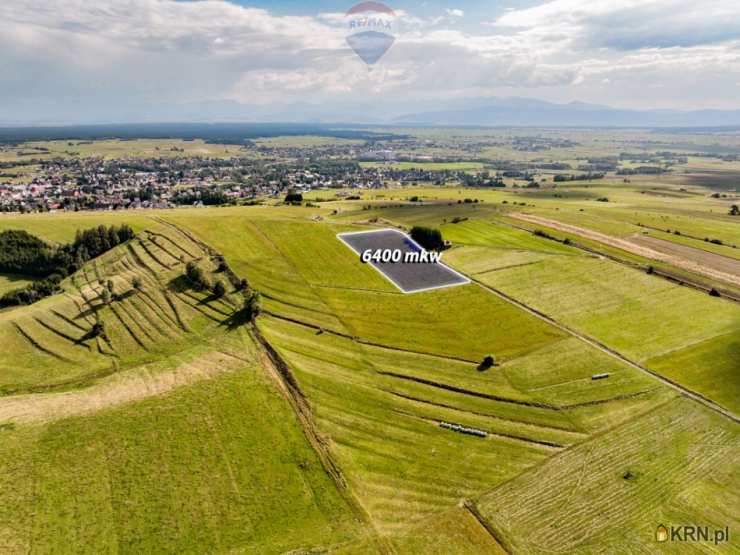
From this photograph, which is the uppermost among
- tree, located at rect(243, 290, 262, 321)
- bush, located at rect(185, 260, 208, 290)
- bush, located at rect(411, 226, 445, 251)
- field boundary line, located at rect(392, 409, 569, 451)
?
bush, located at rect(411, 226, 445, 251)

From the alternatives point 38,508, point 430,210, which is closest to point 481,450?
point 38,508

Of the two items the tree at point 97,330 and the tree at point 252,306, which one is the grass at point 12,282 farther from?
the tree at point 252,306

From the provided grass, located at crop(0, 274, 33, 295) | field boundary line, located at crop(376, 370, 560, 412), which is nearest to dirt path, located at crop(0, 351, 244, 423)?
field boundary line, located at crop(376, 370, 560, 412)

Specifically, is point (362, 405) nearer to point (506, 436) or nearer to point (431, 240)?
Answer: point (506, 436)

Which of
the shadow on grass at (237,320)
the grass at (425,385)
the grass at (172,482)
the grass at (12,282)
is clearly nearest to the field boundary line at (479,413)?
the grass at (425,385)

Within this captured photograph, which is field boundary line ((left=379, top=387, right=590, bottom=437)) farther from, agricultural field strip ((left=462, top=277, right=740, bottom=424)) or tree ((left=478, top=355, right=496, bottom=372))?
agricultural field strip ((left=462, top=277, right=740, bottom=424))
